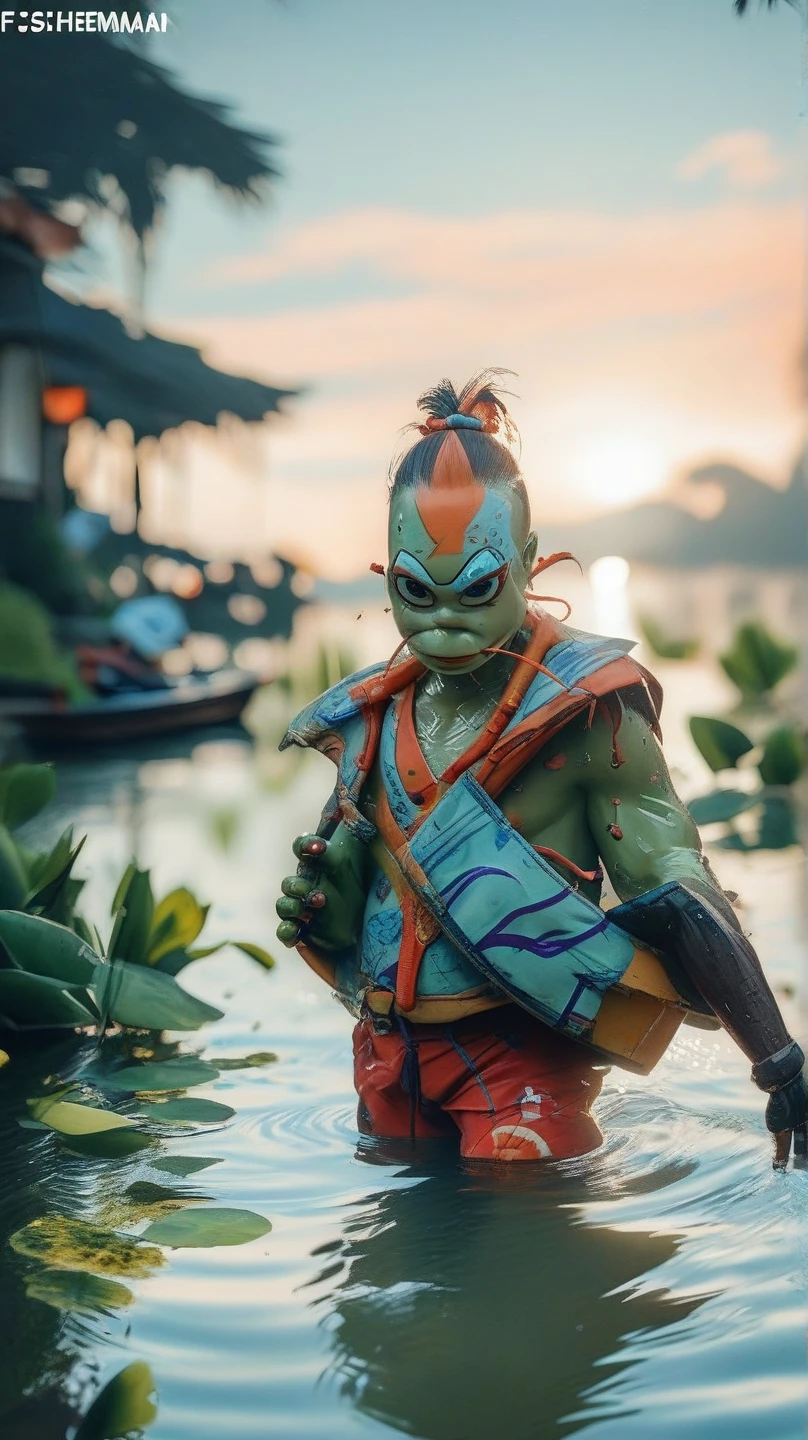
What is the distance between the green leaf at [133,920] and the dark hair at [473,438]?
3.60 ft

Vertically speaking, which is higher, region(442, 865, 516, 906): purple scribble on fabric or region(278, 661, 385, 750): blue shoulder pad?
region(278, 661, 385, 750): blue shoulder pad

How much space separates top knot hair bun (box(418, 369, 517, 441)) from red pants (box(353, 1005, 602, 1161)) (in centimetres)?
95

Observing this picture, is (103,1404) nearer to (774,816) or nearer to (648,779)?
(648,779)

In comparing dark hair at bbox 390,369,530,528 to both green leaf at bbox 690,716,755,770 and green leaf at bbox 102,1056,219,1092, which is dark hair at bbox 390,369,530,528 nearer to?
green leaf at bbox 102,1056,219,1092

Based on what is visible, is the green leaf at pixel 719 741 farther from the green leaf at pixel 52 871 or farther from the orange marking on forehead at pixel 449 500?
the orange marking on forehead at pixel 449 500

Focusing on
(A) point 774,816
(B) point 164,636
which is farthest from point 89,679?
(A) point 774,816

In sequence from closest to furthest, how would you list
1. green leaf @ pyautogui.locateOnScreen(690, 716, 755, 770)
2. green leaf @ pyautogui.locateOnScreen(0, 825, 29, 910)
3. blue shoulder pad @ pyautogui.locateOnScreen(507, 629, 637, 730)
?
blue shoulder pad @ pyautogui.locateOnScreen(507, 629, 637, 730), green leaf @ pyautogui.locateOnScreen(0, 825, 29, 910), green leaf @ pyautogui.locateOnScreen(690, 716, 755, 770)

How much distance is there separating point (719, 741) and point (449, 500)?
203 cm

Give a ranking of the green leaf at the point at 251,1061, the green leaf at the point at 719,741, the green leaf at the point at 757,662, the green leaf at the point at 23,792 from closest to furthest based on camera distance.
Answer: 1. the green leaf at the point at 251,1061
2. the green leaf at the point at 23,792
3. the green leaf at the point at 719,741
4. the green leaf at the point at 757,662

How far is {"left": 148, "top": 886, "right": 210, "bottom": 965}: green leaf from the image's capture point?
322 cm

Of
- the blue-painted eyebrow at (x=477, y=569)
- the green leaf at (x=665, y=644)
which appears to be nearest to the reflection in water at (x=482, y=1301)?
the blue-painted eyebrow at (x=477, y=569)

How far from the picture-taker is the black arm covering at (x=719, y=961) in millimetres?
2297

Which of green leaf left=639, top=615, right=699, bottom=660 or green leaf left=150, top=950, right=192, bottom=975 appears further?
green leaf left=639, top=615, right=699, bottom=660

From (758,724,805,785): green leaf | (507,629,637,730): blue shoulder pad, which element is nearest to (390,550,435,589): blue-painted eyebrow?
(507,629,637,730): blue shoulder pad
